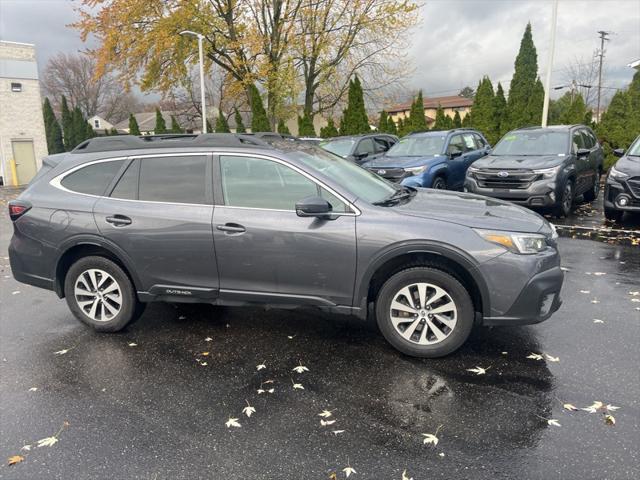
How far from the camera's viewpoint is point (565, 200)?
9422mm

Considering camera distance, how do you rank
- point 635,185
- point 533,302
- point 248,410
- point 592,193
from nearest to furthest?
point 248,410 < point 533,302 < point 635,185 < point 592,193

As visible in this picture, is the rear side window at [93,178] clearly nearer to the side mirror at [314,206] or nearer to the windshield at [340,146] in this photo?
the side mirror at [314,206]

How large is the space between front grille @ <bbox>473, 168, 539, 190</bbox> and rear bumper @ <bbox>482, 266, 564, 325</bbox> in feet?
18.8

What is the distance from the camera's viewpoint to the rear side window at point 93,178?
4531 millimetres

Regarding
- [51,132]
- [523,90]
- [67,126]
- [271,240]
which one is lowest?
[271,240]

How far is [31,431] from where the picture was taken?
312 cm

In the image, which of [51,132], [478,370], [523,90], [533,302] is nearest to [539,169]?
[533,302]

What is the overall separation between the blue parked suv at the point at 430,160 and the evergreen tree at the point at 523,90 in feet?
36.0

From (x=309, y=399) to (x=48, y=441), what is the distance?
1.69 meters

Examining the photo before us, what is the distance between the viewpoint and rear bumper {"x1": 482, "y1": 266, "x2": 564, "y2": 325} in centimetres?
362

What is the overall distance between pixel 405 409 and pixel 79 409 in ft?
7.50

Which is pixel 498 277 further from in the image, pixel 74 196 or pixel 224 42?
pixel 224 42

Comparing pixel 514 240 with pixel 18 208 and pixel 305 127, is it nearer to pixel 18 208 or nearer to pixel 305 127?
pixel 18 208

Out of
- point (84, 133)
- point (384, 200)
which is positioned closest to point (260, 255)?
point (384, 200)
